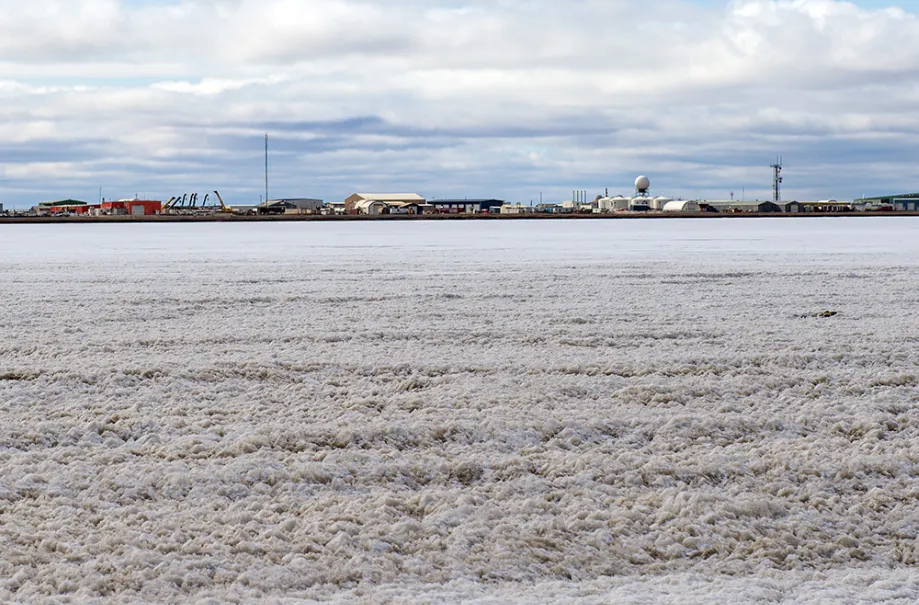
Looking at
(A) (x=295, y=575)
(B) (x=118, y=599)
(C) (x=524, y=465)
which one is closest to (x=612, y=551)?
(C) (x=524, y=465)

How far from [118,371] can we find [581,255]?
1193 cm

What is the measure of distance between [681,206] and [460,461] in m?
113

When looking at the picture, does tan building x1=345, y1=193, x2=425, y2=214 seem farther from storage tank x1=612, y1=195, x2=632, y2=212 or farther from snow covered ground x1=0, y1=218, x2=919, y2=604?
snow covered ground x1=0, y1=218, x2=919, y2=604

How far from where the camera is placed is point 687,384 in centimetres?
442

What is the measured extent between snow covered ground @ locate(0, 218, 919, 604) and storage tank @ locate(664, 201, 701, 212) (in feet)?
354

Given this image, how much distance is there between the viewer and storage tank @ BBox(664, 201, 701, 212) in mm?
111938

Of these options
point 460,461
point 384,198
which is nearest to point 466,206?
point 384,198

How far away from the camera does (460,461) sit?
10.7 ft

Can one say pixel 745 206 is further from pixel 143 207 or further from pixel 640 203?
pixel 143 207

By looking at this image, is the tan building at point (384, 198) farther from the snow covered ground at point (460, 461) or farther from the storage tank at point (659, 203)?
the snow covered ground at point (460, 461)

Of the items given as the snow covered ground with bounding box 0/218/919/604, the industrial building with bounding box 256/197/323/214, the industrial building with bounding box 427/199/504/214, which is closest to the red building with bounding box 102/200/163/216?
the industrial building with bounding box 256/197/323/214

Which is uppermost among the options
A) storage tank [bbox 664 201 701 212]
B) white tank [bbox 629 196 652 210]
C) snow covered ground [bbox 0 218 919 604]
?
white tank [bbox 629 196 652 210]

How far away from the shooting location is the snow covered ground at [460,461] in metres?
2.47

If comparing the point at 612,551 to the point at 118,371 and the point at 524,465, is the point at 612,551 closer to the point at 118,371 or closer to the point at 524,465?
the point at 524,465
